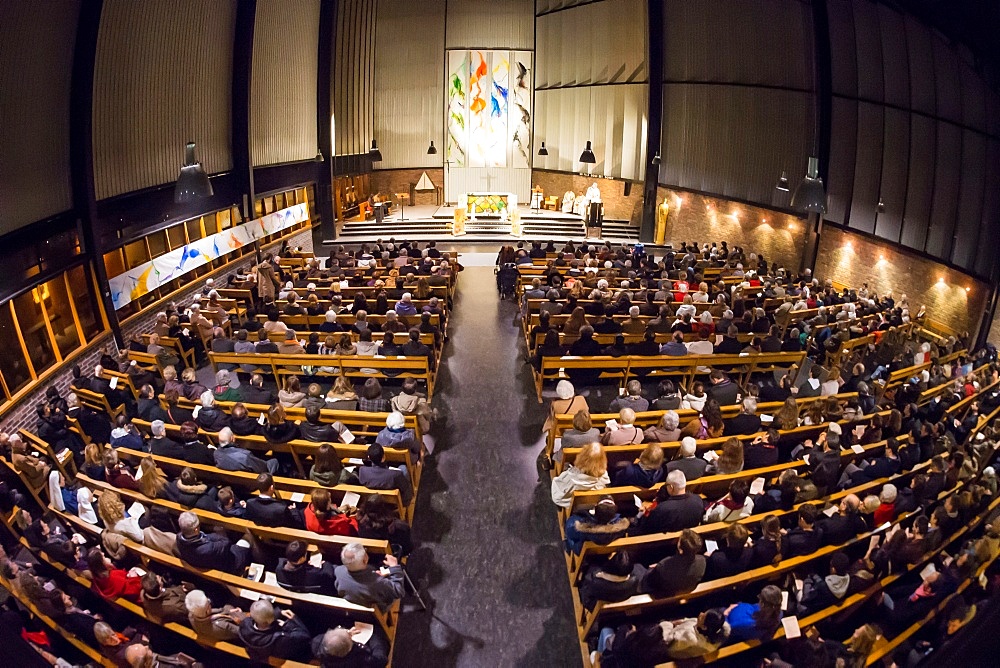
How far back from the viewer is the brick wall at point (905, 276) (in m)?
10.0

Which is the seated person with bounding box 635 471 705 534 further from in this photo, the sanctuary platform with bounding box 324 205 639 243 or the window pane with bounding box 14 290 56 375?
the sanctuary platform with bounding box 324 205 639 243

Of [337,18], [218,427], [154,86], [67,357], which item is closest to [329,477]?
[218,427]

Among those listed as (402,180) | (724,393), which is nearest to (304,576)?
(724,393)

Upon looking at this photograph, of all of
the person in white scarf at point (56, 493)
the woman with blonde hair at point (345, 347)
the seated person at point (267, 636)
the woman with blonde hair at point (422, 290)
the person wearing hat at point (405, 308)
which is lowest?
the seated person at point (267, 636)

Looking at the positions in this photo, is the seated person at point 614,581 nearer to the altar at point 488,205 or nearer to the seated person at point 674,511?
the seated person at point 674,511

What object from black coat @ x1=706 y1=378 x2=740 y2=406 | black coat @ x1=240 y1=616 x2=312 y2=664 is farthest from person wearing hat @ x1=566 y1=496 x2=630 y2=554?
black coat @ x1=706 y1=378 x2=740 y2=406

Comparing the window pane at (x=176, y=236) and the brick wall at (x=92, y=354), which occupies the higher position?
the window pane at (x=176, y=236)

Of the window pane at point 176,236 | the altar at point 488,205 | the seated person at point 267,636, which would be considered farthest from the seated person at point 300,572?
the altar at point 488,205

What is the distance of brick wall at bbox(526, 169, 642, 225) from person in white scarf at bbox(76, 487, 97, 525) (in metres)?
18.1

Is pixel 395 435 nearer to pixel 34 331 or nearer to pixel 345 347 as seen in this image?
pixel 345 347

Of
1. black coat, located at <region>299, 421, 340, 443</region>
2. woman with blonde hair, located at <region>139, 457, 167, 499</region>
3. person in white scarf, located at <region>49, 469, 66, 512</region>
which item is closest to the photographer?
woman with blonde hair, located at <region>139, 457, 167, 499</region>

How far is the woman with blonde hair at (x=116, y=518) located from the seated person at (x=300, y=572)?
4.99ft

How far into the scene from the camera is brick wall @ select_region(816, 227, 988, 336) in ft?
33.0

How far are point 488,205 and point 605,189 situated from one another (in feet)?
16.2
